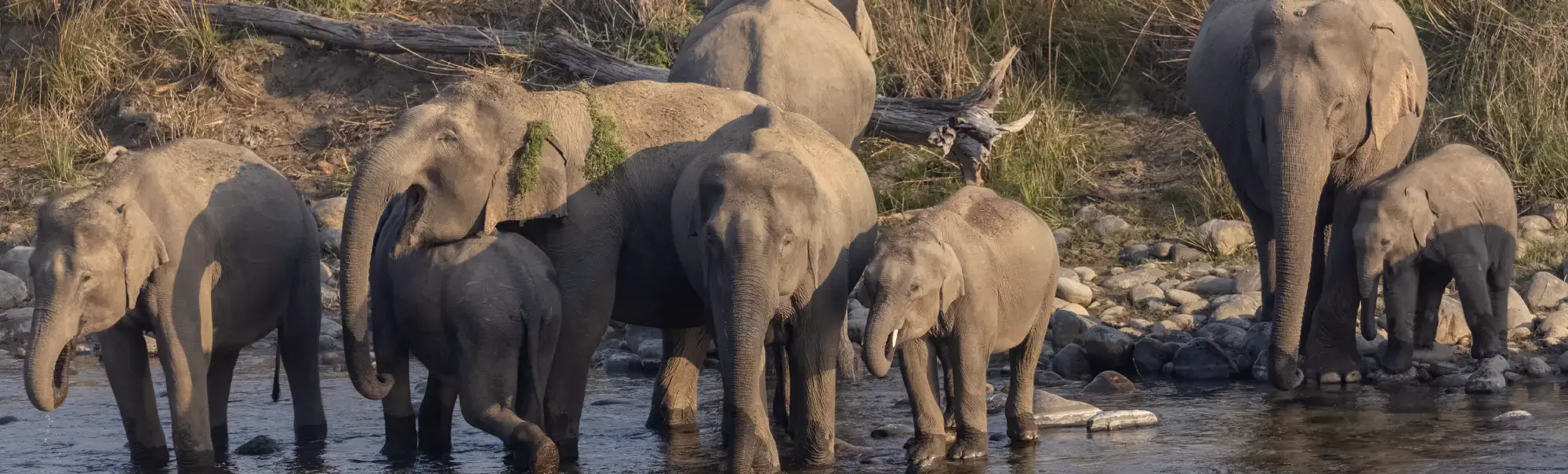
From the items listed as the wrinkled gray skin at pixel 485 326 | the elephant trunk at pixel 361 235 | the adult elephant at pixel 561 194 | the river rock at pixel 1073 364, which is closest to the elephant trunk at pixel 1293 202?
the river rock at pixel 1073 364

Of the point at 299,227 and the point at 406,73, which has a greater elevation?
the point at 406,73

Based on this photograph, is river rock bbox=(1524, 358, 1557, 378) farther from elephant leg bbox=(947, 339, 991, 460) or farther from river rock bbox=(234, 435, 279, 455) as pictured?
river rock bbox=(234, 435, 279, 455)

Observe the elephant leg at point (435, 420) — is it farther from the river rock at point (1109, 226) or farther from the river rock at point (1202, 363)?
the river rock at point (1109, 226)

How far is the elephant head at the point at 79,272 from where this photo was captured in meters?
7.91

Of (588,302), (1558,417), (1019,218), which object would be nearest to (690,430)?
(588,302)

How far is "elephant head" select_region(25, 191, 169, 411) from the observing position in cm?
791

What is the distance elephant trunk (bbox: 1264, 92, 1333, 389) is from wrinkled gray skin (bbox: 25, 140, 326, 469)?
4.35 m

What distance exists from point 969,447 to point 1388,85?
128 inches

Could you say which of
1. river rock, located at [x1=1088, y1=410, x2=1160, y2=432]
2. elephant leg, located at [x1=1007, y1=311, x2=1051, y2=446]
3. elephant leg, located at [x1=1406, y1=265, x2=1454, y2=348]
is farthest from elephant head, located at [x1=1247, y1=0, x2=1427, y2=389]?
elephant leg, located at [x1=1007, y1=311, x2=1051, y2=446]

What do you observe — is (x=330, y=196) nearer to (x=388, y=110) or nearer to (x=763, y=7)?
(x=388, y=110)

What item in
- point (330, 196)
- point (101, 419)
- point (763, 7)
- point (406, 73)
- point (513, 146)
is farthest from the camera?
point (406, 73)

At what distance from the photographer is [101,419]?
32.5 feet

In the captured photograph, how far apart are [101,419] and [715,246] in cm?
388

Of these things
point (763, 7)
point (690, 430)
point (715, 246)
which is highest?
point (763, 7)
